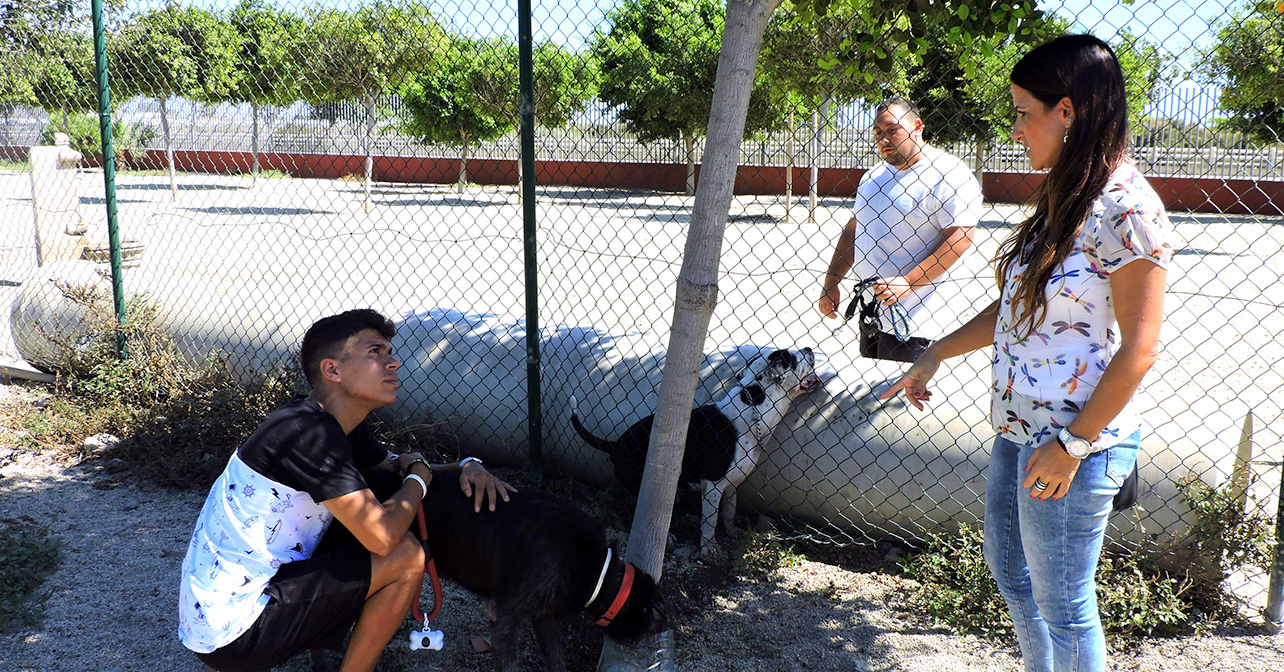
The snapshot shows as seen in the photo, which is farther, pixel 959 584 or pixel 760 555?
pixel 760 555

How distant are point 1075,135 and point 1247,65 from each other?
257cm

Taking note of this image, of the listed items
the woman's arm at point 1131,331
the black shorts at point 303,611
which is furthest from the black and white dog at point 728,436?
the woman's arm at point 1131,331

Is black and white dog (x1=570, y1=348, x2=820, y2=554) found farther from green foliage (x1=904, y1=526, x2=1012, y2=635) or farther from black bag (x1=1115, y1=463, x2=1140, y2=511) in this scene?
black bag (x1=1115, y1=463, x2=1140, y2=511)

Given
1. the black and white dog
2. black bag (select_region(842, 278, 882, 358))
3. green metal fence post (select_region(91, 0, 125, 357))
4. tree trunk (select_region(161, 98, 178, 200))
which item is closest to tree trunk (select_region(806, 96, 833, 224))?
black bag (select_region(842, 278, 882, 358))

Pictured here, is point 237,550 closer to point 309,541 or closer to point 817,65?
point 309,541

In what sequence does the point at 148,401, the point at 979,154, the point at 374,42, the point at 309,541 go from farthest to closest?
the point at 979,154, the point at 374,42, the point at 148,401, the point at 309,541

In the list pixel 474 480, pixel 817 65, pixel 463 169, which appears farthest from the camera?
pixel 463 169

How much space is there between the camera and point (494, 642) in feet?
8.54

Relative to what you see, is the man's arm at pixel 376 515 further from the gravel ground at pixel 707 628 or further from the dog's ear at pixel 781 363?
the dog's ear at pixel 781 363

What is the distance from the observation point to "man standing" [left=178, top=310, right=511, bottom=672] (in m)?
2.23

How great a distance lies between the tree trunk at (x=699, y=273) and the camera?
2.39m

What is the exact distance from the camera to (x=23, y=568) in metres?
3.28

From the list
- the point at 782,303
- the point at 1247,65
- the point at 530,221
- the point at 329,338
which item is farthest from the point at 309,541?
the point at 782,303

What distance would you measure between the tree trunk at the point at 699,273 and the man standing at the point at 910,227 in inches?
39.9
